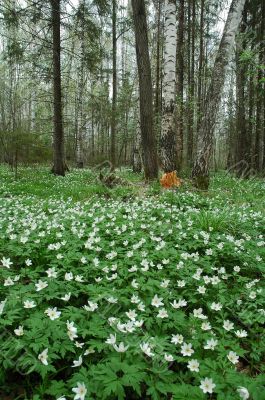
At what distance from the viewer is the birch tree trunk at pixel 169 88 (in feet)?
28.8

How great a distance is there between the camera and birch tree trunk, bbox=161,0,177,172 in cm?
877

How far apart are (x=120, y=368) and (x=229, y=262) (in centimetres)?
240

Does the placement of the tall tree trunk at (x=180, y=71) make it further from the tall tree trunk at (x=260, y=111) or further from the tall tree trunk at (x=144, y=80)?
the tall tree trunk at (x=144, y=80)

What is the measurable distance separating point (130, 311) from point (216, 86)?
7.30m

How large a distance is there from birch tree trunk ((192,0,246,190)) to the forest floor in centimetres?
375

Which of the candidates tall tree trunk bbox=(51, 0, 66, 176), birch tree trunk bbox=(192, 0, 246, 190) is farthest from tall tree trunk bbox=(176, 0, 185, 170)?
tall tree trunk bbox=(51, 0, 66, 176)

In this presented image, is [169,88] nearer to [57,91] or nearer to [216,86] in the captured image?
[216,86]

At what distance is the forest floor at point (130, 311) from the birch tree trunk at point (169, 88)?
3.98 metres

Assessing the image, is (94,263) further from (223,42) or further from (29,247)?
(223,42)

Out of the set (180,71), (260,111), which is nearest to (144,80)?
(180,71)

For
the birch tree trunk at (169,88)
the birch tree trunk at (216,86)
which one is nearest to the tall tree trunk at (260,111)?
the birch tree trunk at (216,86)

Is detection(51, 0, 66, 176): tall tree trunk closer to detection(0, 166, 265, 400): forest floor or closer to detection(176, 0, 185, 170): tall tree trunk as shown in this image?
detection(176, 0, 185, 170): tall tree trunk

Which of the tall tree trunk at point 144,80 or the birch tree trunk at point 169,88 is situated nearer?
the tall tree trunk at point 144,80

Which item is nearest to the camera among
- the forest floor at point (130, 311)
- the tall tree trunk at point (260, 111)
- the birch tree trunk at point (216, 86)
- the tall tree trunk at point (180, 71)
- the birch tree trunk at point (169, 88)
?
the forest floor at point (130, 311)
